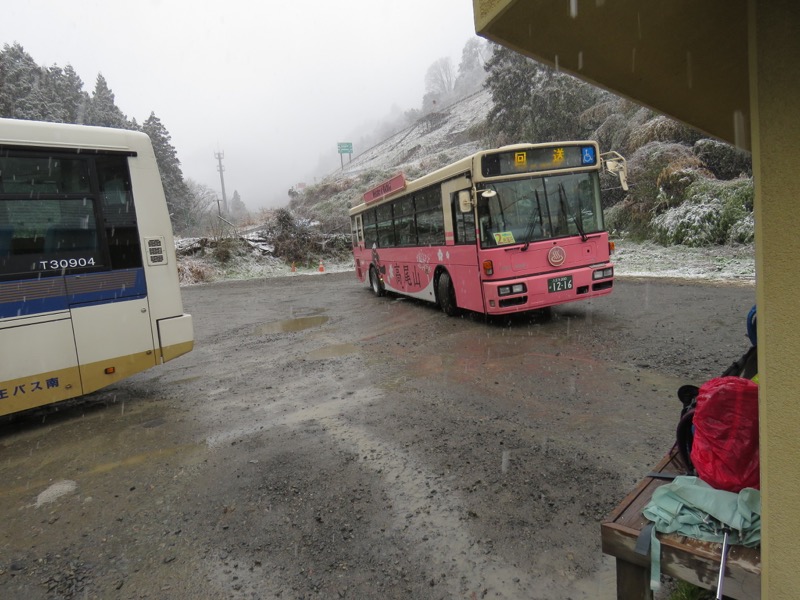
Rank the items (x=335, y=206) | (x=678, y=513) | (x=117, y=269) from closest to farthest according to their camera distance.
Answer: (x=678, y=513) → (x=117, y=269) → (x=335, y=206)

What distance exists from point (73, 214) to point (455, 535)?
539 centimetres

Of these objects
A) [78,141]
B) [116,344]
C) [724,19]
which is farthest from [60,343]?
[724,19]

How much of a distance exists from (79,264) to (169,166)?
5630 cm

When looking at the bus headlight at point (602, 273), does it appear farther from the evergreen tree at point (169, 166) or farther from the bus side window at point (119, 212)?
the evergreen tree at point (169, 166)

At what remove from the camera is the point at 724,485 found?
6.77ft

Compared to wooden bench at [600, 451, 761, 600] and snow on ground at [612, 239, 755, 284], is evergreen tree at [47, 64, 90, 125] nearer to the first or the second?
snow on ground at [612, 239, 755, 284]

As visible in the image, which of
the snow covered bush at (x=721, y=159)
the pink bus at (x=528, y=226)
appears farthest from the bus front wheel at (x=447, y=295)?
the snow covered bush at (x=721, y=159)

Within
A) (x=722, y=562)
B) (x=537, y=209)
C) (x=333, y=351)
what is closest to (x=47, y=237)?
(x=333, y=351)

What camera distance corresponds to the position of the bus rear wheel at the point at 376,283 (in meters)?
14.9

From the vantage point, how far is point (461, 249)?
29.8ft

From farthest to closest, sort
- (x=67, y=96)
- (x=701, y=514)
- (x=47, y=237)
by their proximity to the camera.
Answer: (x=67, y=96) < (x=47, y=237) < (x=701, y=514)

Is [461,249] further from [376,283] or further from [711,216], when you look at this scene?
[711,216]

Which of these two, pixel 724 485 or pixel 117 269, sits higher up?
pixel 117 269

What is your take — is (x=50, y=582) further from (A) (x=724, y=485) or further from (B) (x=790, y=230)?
(B) (x=790, y=230)
